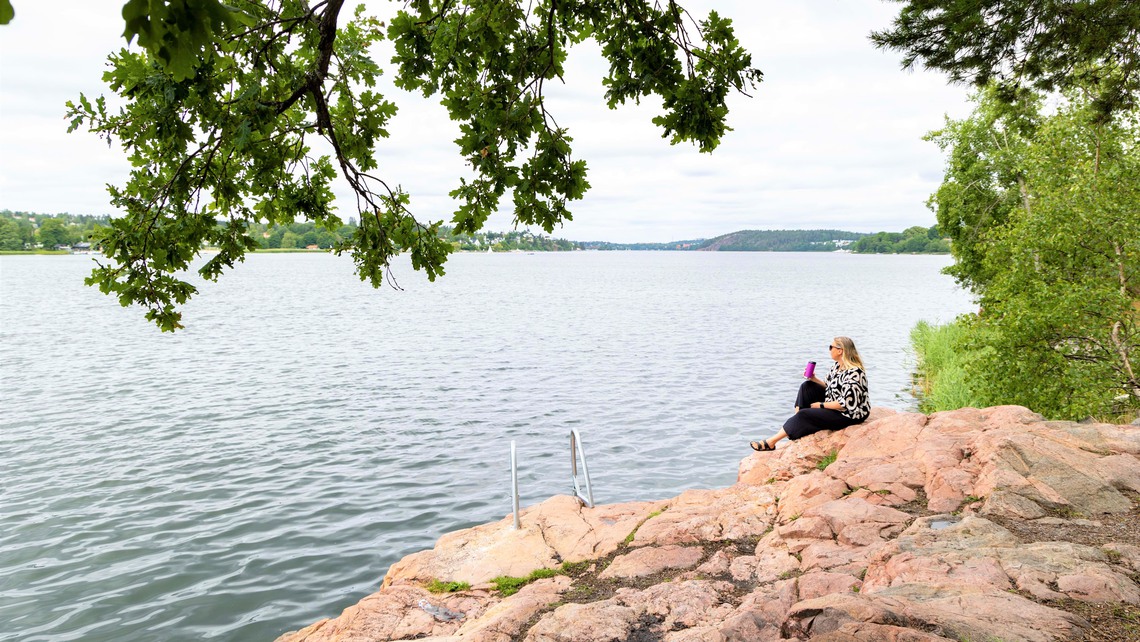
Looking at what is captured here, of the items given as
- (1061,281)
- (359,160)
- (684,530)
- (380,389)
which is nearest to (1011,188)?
(1061,281)

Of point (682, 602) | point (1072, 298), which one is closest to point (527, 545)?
point (682, 602)

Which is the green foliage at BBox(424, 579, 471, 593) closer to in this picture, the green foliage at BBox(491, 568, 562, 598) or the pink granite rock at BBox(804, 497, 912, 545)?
the green foliage at BBox(491, 568, 562, 598)

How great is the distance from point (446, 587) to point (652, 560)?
233 centimetres

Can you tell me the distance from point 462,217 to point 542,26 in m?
2.22

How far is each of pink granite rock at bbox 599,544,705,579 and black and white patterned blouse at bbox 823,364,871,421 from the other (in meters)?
4.89

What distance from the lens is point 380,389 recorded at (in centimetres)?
2331

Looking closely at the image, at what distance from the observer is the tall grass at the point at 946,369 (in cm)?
1594

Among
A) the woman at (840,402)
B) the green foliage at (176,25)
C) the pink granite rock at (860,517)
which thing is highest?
the green foliage at (176,25)

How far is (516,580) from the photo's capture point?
7961mm

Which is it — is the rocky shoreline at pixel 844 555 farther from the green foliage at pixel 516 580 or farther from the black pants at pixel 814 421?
the black pants at pixel 814 421

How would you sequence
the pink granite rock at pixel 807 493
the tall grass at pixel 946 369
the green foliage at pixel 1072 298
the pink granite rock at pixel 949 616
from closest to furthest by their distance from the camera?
the pink granite rock at pixel 949 616, the pink granite rock at pixel 807 493, the green foliage at pixel 1072 298, the tall grass at pixel 946 369

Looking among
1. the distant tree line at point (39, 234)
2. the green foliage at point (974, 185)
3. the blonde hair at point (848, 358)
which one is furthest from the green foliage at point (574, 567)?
the distant tree line at point (39, 234)

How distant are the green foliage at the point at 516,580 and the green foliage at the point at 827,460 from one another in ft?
15.1

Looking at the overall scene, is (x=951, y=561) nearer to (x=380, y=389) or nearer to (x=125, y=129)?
(x=125, y=129)
